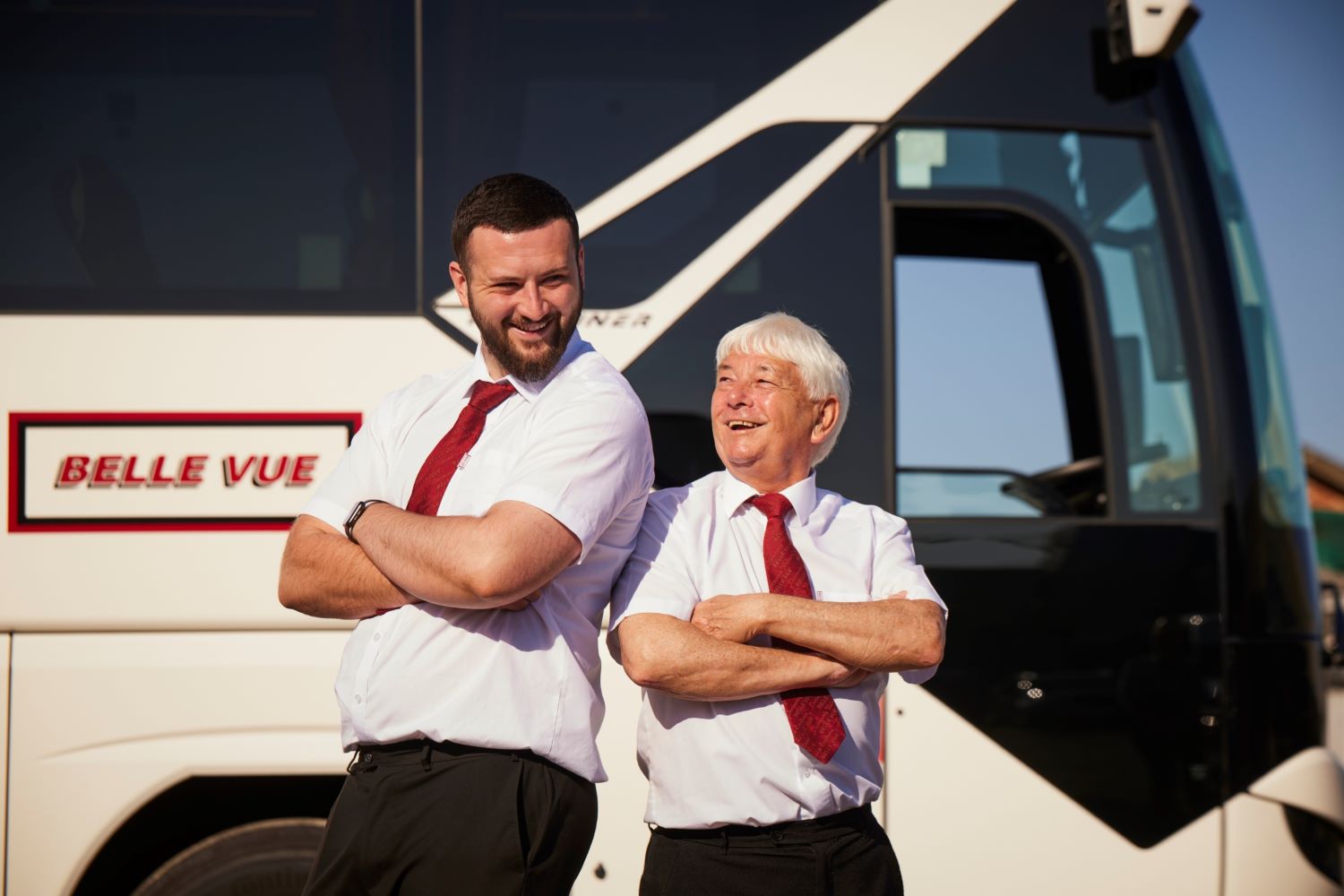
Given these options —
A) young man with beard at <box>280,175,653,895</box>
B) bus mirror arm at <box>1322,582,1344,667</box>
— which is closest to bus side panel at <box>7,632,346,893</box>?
young man with beard at <box>280,175,653,895</box>

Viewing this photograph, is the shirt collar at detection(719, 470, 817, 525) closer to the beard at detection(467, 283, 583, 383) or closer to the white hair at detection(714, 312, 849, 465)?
the white hair at detection(714, 312, 849, 465)

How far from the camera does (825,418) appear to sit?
2.31 meters

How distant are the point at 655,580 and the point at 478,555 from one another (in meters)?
0.40

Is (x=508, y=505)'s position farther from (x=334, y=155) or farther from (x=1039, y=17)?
(x=1039, y=17)

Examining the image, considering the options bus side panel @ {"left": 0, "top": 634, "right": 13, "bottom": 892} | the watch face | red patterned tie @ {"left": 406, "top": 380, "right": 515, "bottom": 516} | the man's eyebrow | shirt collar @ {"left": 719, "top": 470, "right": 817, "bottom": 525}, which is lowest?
bus side panel @ {"left": 0, "top": 634, "right": 13, "bottom": 892}

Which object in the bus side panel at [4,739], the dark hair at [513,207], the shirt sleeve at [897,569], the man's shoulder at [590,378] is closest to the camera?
the dark hair at [513,207]

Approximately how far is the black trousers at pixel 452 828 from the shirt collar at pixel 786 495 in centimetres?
61

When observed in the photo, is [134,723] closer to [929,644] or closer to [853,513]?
[853,513]

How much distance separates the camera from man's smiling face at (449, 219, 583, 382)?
200 centimetres

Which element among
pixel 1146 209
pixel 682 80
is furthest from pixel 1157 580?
pixel 682 80

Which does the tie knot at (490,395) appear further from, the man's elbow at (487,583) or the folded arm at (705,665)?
the folded arm at (705,665)

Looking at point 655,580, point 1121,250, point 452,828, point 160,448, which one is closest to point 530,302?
point 655,580

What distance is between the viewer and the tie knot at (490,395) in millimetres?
2156

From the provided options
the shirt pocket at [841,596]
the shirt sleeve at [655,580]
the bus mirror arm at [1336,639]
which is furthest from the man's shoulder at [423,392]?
the bus mirror arm at [1336,639]
